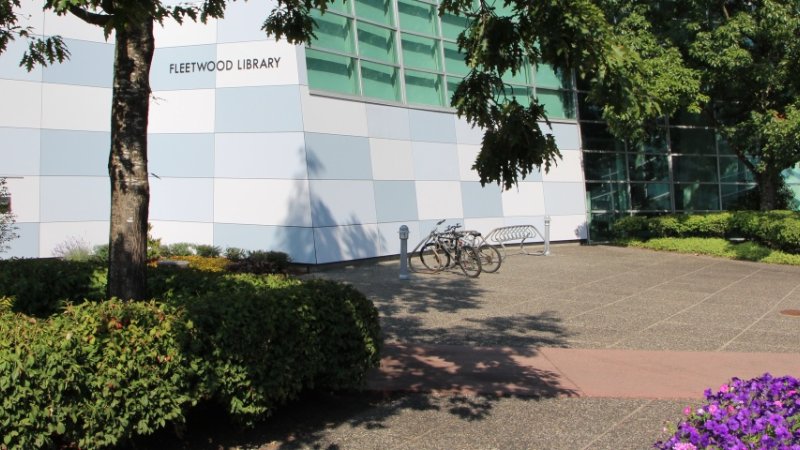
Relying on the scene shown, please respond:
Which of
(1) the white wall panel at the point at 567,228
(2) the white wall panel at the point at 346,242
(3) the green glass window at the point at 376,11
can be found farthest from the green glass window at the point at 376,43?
(1) the white wall panel at the point at 567,228

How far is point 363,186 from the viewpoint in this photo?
16.1 metres

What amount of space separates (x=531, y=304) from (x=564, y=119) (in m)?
12.1

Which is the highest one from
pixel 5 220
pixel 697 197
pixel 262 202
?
pixel 697 197

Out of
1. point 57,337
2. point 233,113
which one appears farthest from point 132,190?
point 233,113

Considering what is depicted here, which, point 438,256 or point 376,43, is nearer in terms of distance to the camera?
point 438,256

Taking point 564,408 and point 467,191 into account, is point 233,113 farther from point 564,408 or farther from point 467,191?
point 564,408

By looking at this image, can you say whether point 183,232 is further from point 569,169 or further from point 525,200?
point 569,169

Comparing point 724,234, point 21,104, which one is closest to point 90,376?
point 21,104

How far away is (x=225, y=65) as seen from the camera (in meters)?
15.8

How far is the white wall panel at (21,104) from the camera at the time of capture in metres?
14.5

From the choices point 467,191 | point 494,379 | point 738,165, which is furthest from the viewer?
point 738,165

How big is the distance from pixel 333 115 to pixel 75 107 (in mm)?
5607

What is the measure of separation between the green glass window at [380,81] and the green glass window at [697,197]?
11846 millimetres

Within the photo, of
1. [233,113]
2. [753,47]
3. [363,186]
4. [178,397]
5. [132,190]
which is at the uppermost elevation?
[753,47]
